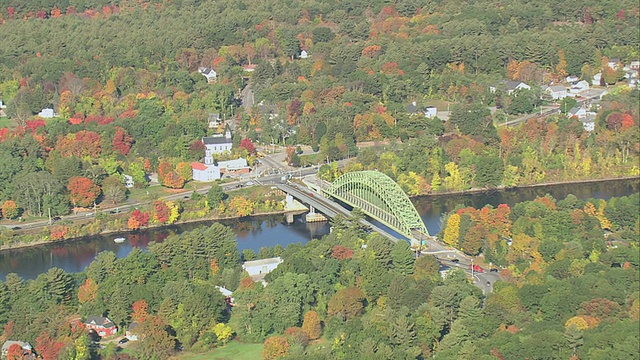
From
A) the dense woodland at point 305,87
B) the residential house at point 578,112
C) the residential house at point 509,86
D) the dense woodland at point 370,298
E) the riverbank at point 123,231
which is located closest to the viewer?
the dense woodland at point 370,298

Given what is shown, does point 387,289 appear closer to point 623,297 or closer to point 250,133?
point 623,297

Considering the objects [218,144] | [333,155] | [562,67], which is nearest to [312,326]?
[333,155]

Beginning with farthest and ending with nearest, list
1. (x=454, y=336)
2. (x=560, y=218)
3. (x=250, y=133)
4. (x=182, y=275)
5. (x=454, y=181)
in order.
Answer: (x=250, y=133)
(x=454, y=181)
(x=560, y=218)
(x=182, y=275)
(x=454, y=336)

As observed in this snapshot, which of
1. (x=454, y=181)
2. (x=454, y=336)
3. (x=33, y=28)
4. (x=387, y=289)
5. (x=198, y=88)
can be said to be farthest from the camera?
(x=33, y=28)

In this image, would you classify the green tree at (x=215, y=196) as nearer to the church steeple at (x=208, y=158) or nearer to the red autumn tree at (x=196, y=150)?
the church steeple at (x=208, y=158)

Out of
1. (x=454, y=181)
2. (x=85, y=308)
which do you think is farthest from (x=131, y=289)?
(x=454, y=181)

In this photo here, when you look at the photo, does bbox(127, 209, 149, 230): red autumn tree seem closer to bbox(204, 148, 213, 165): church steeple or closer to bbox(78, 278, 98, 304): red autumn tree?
bbox(204, 148, 213, 165): church steeple

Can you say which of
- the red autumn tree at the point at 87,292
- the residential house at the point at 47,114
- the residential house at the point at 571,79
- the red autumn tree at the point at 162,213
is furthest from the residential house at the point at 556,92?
the red autumn tree at the point at 87,292
